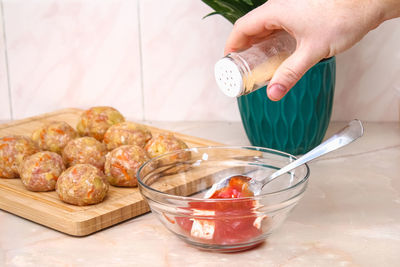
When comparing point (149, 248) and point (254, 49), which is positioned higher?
point (254, 49)

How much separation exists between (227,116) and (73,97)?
442mm

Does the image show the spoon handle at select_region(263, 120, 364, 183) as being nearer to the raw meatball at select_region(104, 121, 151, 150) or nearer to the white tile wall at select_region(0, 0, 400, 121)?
the raw meatball at select_region(104, 121, 151, 150)

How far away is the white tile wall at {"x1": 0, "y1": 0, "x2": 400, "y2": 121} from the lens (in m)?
1.52

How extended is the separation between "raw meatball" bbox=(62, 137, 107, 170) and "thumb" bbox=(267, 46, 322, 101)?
45 cm

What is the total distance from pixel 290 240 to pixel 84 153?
45 centimetres

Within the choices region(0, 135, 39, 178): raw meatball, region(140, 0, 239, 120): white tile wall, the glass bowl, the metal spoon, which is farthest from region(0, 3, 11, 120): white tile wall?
the metal spoon

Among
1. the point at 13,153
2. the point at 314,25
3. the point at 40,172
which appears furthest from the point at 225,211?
the point at 13,153

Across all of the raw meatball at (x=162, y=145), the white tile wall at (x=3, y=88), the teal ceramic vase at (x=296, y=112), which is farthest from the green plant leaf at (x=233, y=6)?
the white tile wall at (x=3, y=88)

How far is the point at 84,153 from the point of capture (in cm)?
116

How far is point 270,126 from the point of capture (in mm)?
1298

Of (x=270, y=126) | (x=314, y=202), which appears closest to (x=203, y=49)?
(x=270, y=126)

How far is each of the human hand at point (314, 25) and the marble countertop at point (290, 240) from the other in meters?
0.24

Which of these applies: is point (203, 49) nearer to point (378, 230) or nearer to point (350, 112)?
point (350, 112)

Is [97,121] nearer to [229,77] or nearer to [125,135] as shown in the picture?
[125,135]
